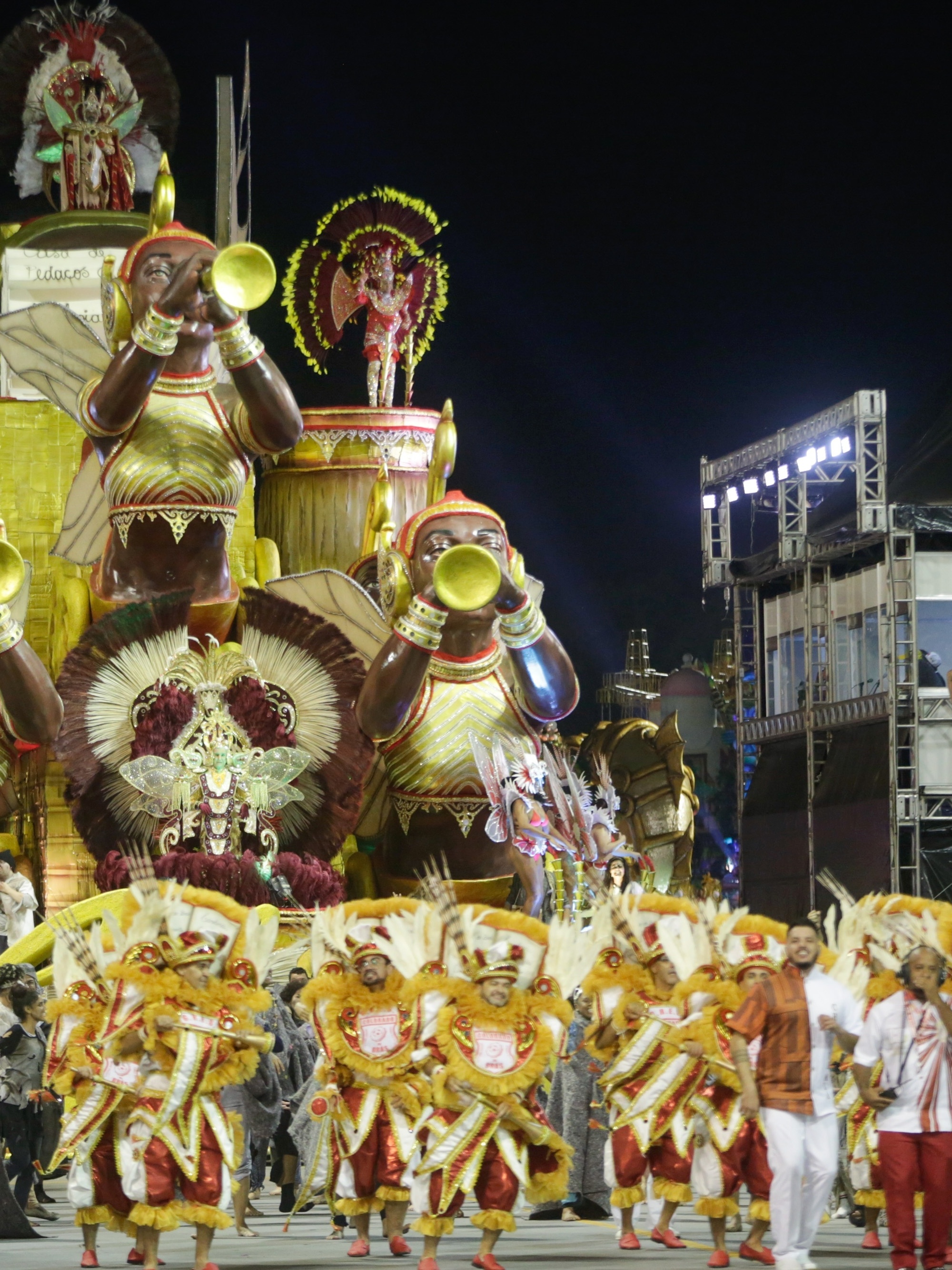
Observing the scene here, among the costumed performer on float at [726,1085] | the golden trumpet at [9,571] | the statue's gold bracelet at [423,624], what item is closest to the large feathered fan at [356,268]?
the statue's gold bracelet at [423,624]

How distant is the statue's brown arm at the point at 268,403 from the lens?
1272 centimetres

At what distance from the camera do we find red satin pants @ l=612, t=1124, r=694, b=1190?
867 cm

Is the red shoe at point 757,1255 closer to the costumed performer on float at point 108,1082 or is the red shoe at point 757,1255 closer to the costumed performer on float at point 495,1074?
the costumed performer on float at point 495,1074

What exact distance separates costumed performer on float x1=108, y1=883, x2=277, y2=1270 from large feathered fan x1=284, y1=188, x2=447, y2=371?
30.6ft

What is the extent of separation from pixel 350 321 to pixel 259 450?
13.9 ft

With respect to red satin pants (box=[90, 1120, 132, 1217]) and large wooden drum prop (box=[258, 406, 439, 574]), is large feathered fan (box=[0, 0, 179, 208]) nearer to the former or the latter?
large wooden drum prop (box=[258, 406, 439, 574])

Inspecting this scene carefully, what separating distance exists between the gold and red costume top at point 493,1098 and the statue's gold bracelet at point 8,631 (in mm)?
4732

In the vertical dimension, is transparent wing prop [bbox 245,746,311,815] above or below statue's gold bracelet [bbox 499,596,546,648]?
below

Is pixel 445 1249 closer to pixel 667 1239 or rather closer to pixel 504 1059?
pixel 667 1239

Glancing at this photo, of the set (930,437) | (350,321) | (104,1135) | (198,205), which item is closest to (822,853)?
(930,437)

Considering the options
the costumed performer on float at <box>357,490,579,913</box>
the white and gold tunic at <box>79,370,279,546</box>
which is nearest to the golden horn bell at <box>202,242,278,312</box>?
the white and gold tunic at <box>79,370,279,546</box>

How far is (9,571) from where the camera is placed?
1170cm

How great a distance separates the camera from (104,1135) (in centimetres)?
807

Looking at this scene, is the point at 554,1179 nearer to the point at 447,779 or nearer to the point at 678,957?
the point at 678,957
